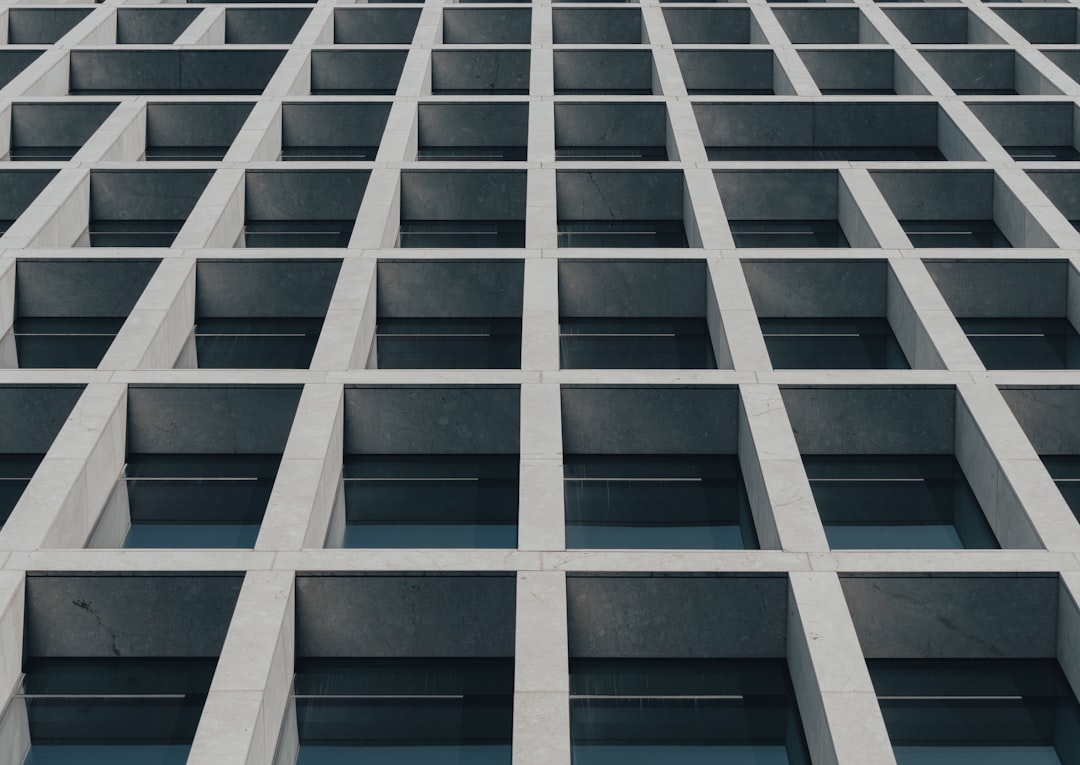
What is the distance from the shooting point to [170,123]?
36.0m

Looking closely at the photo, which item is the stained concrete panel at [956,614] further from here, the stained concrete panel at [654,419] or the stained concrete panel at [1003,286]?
the stained concrete panel at [1003,286]

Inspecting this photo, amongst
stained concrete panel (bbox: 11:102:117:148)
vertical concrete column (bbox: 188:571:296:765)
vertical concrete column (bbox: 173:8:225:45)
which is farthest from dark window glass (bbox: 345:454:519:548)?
vertical concrete column (bbox: 173:8:225:45)

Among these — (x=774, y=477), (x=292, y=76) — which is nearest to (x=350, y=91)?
(x=292, y=76)

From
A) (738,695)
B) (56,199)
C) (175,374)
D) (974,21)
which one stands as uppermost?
(974,21)

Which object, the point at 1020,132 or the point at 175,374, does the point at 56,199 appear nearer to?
the point at 175,374

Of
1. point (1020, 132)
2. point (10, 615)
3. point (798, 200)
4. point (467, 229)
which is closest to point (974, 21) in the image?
point (1020, 132)

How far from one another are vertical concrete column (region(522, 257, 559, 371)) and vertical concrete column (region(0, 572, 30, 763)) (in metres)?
8.66

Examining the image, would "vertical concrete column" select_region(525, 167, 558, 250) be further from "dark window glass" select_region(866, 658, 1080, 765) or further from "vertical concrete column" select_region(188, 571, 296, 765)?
"dark window glass" select_region(866, 658, 1080, 765)

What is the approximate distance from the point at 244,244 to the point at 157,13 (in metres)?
18.2

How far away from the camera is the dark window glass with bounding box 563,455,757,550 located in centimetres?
1989

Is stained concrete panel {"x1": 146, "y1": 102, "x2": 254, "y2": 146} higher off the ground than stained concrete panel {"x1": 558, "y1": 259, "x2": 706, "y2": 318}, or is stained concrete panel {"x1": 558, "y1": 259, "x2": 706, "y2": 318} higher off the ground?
stained concrete panel {"x1": 146, "y1": 102, "x2": 254, "y2": 146}

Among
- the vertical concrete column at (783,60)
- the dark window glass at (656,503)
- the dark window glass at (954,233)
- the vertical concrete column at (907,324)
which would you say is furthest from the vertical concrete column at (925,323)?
the vertical concrete column at (783,60)

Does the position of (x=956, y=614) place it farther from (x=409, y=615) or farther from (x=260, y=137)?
(x=260, y=137)

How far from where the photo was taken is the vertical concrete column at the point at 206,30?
41.6 m
